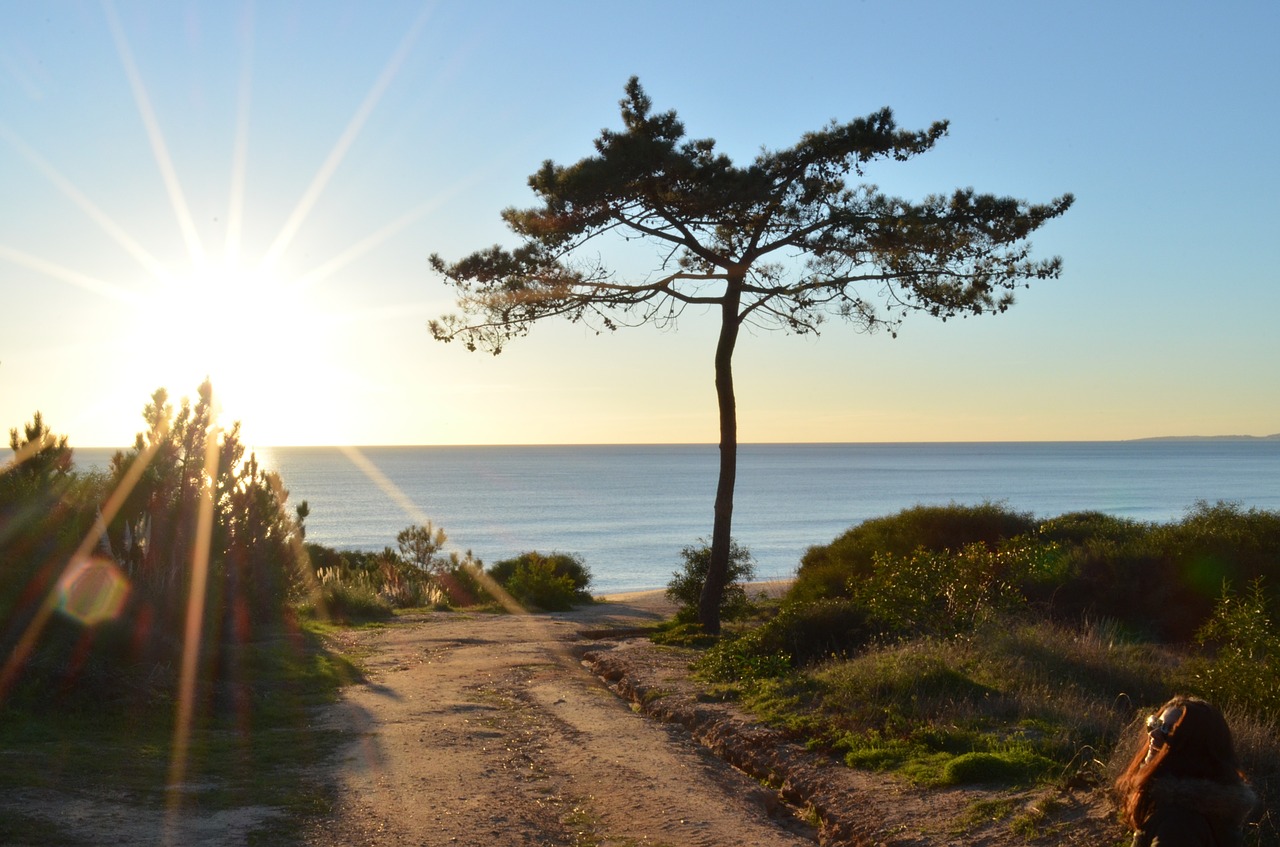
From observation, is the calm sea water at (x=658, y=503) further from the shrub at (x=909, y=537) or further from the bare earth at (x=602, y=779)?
the bare earth at (x=602, y=779)

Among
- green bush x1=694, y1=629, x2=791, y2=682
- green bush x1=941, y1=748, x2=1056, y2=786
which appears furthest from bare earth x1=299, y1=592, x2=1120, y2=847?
green bush x1=694, y1=629, x2=791, y2=682

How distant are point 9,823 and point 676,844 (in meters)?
3.94

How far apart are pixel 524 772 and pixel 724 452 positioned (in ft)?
31.8

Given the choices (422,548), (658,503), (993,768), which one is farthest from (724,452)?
(658,503)

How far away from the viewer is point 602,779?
27.3 feet

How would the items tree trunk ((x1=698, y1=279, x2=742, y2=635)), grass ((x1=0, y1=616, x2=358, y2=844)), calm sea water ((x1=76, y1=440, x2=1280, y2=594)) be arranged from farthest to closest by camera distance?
calm sea water ((x1=76, y1=440, x2=1280, y2=594)) < tree trunk ((x1=698, y1=279, x2=742, y2=635)) < grass ((x1=0, y1=616, x2=358, y2=844))

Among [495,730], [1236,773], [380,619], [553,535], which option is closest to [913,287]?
[495,730]

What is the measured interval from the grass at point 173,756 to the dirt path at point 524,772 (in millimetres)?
348

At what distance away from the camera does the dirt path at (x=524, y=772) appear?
22.9ft

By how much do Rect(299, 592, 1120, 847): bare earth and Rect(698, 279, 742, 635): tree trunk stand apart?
4.17m

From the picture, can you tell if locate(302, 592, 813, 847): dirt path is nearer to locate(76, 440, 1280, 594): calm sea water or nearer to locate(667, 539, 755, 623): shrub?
locate(667, 539, 755, 623): shrub

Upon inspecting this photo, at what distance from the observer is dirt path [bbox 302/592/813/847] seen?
6980 mm

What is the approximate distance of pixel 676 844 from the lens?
6.71 metres

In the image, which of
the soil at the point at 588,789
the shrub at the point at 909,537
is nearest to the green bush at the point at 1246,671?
the soil at the point at 588,789
